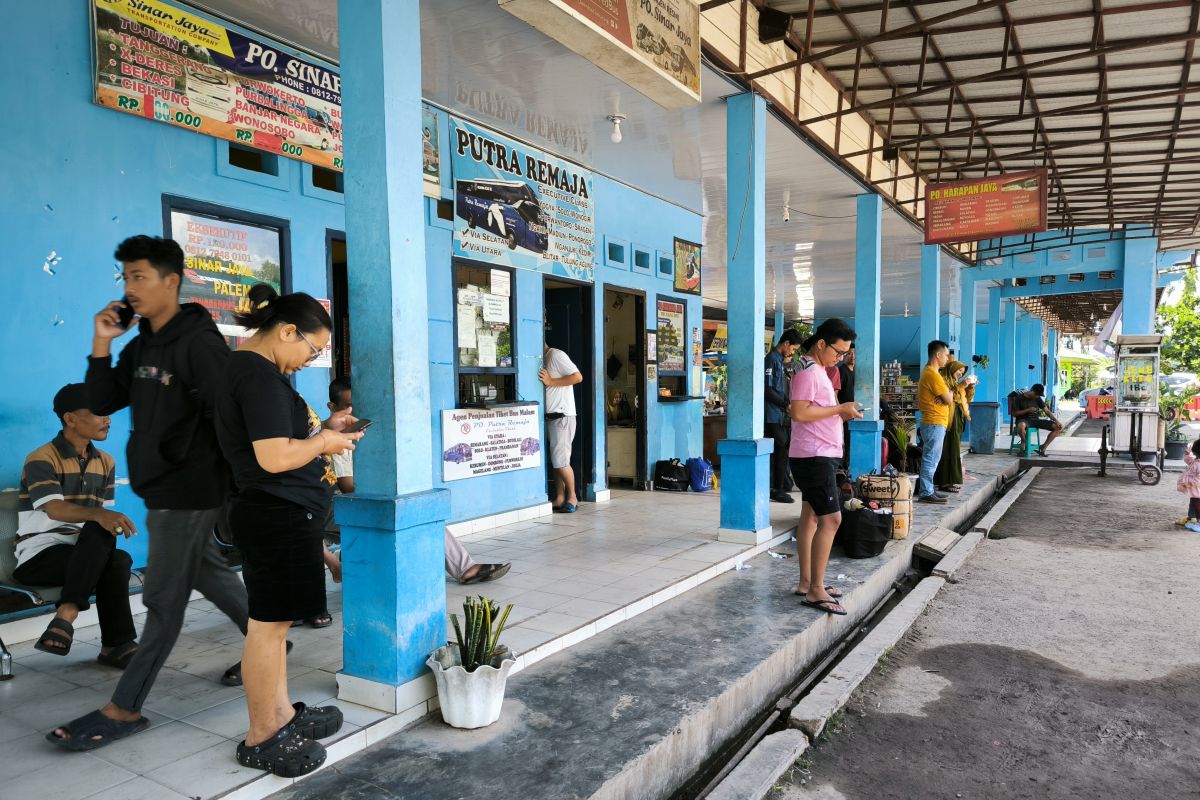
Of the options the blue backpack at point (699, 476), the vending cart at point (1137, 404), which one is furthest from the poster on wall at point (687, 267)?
the vending cart at point (1137, 404)

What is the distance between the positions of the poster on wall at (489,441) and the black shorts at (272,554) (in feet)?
11.7

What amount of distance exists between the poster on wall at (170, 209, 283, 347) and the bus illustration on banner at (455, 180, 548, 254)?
6.17 feet

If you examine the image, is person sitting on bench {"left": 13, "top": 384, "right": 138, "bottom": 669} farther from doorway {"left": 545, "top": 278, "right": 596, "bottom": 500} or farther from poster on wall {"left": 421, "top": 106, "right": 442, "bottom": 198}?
doorway {"left": 545, "top": 278, "right": 596, "bottom": 500}

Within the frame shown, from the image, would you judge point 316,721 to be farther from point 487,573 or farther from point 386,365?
point 487,573

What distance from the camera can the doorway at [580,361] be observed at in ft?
26.2

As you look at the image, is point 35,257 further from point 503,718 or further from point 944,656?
point 944,656

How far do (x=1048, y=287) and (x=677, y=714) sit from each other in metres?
20.9

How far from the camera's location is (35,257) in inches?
149

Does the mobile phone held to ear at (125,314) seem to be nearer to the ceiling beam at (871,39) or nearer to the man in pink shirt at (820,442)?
→ the man in pink shirt at (820,442)

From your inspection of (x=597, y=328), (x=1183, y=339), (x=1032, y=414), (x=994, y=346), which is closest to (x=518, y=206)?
(x=597, y=328)

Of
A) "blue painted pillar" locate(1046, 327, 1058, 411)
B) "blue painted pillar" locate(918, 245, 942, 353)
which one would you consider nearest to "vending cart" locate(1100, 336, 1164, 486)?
"blue painted pillar" locate(918, 245, 942, 353)

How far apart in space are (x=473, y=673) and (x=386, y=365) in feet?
4.12

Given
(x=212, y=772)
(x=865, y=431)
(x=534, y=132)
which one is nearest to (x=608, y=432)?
(x=865, y=431)

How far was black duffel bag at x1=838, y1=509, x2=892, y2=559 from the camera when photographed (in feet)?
19.1
